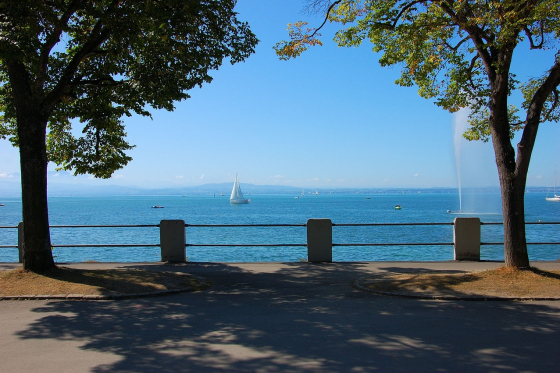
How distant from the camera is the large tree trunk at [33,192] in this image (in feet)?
32.6

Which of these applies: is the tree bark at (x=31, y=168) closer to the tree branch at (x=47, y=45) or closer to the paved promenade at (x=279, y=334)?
the tree branch at (x=47, y=45)

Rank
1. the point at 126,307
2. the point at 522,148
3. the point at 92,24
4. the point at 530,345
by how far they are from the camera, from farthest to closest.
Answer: the point at 92,24, the point at 522,148, the point at 126,307, the point at 530,345

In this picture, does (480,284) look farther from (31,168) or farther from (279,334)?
(31,168)

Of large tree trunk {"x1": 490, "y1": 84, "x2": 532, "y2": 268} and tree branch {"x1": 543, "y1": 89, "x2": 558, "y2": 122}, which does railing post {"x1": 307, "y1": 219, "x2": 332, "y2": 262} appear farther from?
tree branch {"x1": 543, "y1": 89, "x2": 558, "y2": 122}

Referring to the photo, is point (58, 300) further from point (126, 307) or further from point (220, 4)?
point (220, 4)

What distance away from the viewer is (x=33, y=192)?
9938 millimetres

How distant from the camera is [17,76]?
10.0 meters

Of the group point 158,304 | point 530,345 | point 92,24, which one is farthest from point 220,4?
point 530,345

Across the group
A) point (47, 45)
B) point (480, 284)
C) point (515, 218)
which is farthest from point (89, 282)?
point (515, 218)

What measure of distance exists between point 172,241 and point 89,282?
148 inches

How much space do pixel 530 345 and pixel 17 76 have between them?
10.6 meters

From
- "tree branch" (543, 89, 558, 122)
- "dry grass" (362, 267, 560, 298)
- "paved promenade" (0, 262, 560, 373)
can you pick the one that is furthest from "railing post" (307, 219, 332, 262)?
"tree branch" (543, 89, 558, 122)

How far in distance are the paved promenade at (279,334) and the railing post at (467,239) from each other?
5.00 m

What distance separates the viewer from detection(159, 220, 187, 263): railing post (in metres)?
13.1
